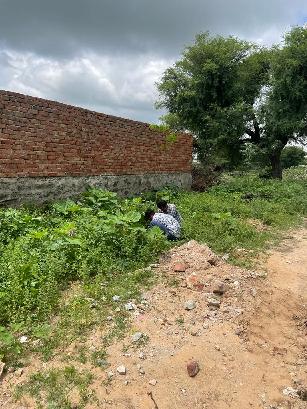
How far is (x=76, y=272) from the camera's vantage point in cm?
521

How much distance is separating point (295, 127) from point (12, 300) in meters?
14.7

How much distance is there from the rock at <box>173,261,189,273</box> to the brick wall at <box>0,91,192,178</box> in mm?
3857

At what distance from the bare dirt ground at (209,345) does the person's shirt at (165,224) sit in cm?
100

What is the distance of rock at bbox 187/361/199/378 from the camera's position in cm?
Result: 365

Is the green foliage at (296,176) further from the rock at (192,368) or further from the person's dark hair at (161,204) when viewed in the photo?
the rock at (192,368)

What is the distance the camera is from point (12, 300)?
4.34 metres

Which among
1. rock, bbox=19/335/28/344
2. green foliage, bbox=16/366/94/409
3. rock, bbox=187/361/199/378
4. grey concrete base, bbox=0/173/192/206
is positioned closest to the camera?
green foliage, bbox=16/366/94/409

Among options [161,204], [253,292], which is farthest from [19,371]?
[161,204]

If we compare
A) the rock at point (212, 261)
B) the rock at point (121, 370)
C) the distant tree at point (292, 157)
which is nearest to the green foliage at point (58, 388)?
the rock at point (121, 370)

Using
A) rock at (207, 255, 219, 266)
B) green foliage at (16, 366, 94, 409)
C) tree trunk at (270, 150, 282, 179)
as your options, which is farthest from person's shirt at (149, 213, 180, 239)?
tree trunk at (270, 150, 282, 179)

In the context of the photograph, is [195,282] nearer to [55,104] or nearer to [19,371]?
[19,371]

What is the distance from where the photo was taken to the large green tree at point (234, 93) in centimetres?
1647

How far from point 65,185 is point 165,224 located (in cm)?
310

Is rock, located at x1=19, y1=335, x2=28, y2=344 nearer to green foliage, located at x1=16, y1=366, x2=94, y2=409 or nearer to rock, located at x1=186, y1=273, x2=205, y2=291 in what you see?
green foliage, located at x1=16, y1=366, x2=94, y2=409
